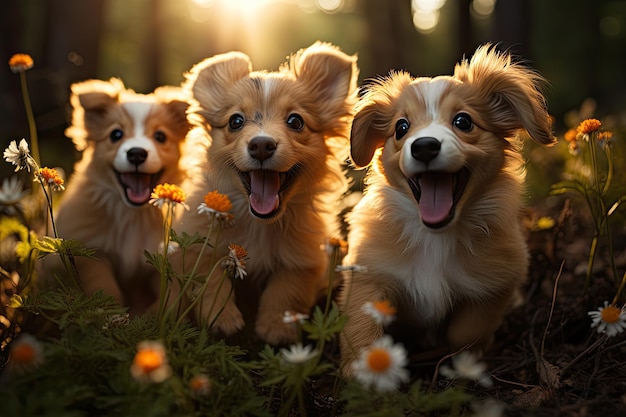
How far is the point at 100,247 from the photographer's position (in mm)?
3639

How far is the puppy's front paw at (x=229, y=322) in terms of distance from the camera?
2969 millimetres

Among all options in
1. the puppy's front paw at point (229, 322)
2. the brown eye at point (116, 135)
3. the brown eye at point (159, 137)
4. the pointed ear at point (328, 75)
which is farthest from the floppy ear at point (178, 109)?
the puppy's front paw at point (229, 322)

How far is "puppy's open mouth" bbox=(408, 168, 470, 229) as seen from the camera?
267 centimetres

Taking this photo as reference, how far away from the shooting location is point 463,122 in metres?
2.79

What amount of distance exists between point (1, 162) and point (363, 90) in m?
4.06

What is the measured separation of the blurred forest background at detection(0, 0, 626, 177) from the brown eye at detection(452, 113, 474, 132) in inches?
29.2

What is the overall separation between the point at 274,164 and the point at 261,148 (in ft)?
0.36

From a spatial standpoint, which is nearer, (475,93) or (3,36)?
(475,93)

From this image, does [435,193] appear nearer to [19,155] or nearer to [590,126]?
[590,126]

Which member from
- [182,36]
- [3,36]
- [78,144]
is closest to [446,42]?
[182,36]

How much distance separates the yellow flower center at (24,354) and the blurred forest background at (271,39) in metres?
2.75

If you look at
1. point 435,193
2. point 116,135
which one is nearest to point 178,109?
point 116,135

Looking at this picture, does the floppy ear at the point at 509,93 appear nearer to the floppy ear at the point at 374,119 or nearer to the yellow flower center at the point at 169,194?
the floppy ear at the point at 374,119

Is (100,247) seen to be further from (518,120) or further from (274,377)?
(518,120)
